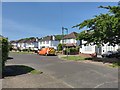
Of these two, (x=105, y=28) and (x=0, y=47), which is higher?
(x=105, y=28)

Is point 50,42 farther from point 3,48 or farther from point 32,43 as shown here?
point 3,48

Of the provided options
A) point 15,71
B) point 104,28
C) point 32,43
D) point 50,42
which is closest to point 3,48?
point 15,71

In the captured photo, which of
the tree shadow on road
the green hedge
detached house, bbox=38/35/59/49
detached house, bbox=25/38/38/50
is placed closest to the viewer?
the green hedge

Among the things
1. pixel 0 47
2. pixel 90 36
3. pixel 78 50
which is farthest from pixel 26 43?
pixel 0 47

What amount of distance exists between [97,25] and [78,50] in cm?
3153

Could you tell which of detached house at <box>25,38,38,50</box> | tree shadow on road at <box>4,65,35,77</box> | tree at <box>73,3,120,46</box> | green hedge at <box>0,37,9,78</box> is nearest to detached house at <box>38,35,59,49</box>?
detached house at <box>25,38,38,50</box>

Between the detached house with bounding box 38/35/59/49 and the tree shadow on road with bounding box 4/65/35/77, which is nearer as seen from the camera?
the tree shadow on road with bounding box 4/65/35/77

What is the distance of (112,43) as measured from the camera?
33406mm

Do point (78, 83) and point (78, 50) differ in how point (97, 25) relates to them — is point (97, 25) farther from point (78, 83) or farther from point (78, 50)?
point (78, 50)

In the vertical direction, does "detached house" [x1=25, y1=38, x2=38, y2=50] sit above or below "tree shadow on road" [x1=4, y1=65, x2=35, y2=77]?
above

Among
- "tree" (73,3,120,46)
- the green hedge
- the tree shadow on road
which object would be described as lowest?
the tree shadow on road

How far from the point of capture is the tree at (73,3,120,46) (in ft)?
93.8

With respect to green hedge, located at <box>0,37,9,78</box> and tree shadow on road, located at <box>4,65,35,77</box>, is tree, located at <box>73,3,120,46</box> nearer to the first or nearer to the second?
tree shadow on road, located at <box>4,65,35,77</box>

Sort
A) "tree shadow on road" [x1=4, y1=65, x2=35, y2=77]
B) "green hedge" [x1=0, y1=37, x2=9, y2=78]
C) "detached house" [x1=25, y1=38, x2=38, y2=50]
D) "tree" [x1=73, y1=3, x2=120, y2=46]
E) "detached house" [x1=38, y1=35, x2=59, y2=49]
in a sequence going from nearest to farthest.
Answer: "green hedge" [x1=0, y1=37, x2=9, y2=78]
"tree shadow on road" [x1=4, y1=65, x2=35, y2=77]
"tree" [x1=73, y1=3, x2=120, y2=46]
"detached house" [x1=38, y1=35, x2=59, y2=49]
"detached house" [x1=25, y1=38, x2=38, y2=50]
